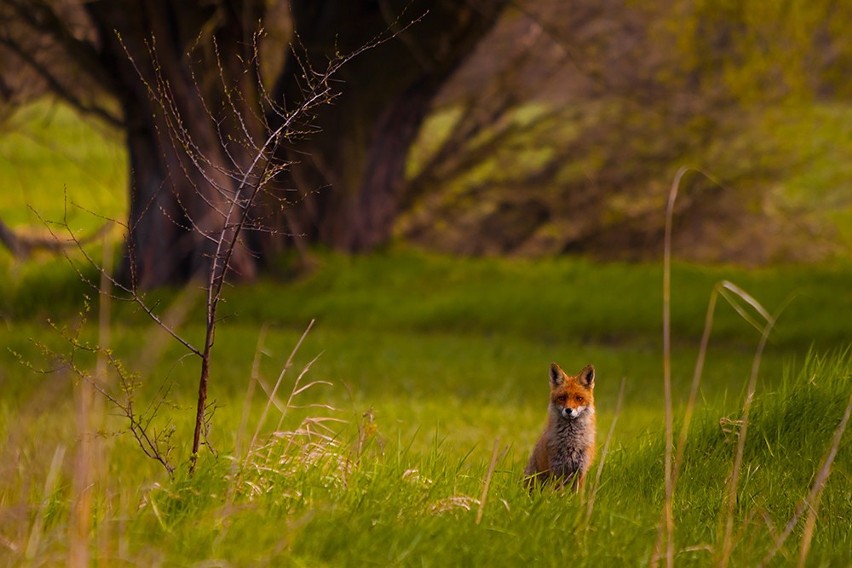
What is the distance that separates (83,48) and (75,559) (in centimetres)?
1402

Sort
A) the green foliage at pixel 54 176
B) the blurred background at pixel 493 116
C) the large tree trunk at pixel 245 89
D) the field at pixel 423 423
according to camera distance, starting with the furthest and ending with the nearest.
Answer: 1. the green foliage at pixel 54 176
2. the blurred background at pixel 493 116
3. the large tree trunk at pixel 245 89
4. the field at pixel 423 423

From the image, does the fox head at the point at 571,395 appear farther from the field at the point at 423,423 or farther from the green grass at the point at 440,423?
the green grass at the point at 440,423

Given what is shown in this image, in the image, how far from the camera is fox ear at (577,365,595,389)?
4883 millimetres

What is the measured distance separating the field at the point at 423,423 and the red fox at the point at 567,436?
0.17 m

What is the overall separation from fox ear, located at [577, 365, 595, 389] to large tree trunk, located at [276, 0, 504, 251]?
443 inches

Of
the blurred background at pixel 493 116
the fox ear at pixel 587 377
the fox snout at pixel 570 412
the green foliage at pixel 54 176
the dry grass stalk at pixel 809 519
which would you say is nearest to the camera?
the dry grass stalk at pixel 809 519

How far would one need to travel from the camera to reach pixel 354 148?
62.7ft

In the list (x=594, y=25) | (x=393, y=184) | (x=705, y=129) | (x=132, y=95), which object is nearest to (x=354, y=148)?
(x=393, y=184)

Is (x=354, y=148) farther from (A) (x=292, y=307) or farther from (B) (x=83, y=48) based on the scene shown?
(B) (x=83, y=48)

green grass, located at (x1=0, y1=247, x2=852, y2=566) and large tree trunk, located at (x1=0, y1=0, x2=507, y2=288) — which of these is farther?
large tree trunk, located at (x1=0, y1=0, x2=507, y2=288)

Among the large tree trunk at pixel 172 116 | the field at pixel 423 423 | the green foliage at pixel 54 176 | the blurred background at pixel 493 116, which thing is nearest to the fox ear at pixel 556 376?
the field at pixel 423 423

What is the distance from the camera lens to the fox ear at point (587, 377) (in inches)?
192

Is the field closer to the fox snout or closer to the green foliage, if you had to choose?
the fox snout

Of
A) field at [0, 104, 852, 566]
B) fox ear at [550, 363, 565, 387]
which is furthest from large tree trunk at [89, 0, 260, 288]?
fox ear at [550, 363, 565, 387]
